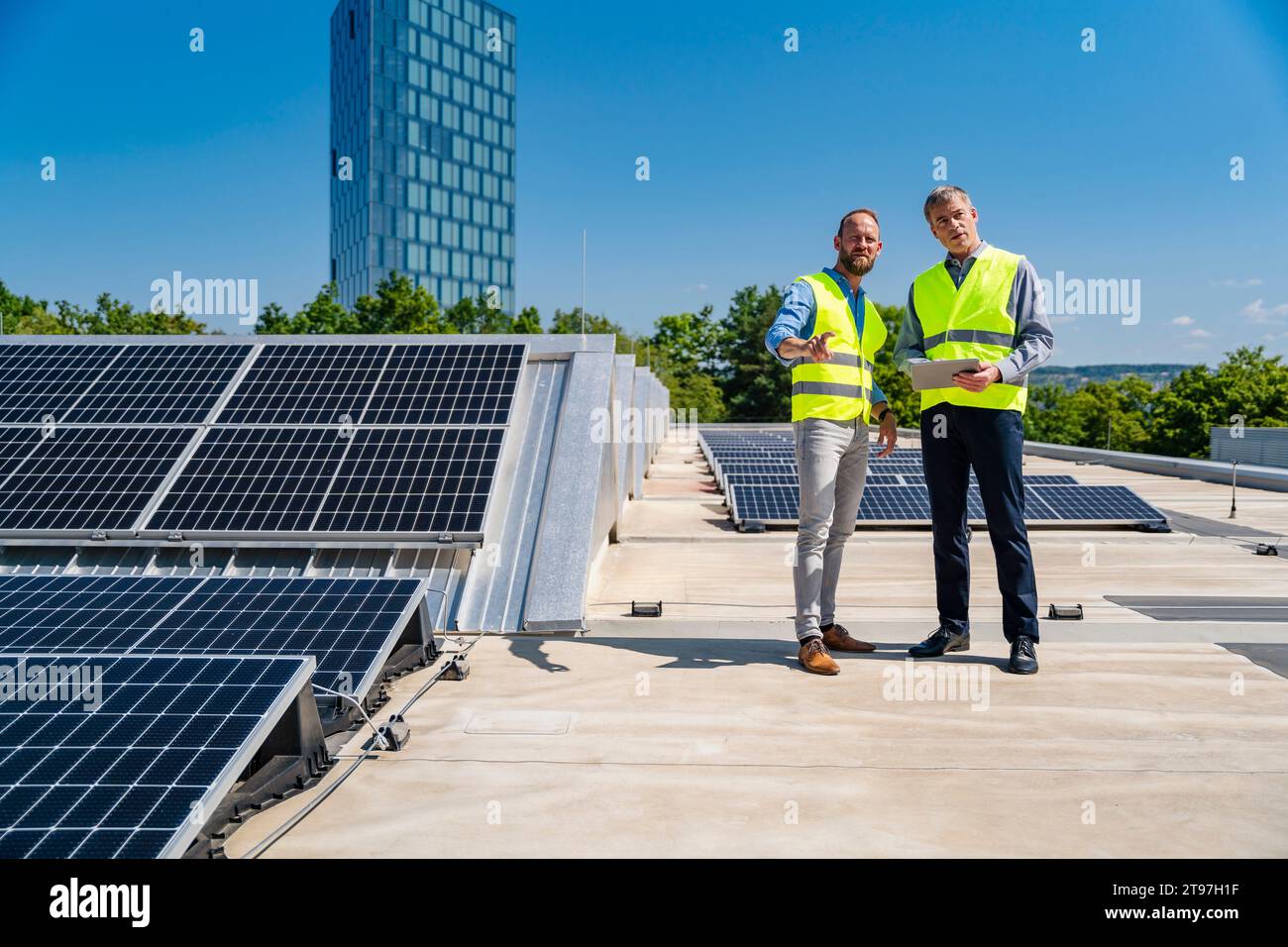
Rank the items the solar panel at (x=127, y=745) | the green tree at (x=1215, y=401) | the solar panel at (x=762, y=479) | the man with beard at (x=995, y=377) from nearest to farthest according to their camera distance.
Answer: the solar panel at (x=127, y=745) < the man with beard at (x=995, y=377) < the solar panel at (x=762, y=479) < the green tree at (x=1215, y=401)

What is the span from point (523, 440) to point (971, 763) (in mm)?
4954

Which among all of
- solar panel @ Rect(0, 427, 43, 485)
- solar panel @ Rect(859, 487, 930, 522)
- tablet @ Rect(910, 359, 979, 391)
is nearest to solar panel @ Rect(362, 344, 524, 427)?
solar panel @ Rect(0, 427, 43, 485)

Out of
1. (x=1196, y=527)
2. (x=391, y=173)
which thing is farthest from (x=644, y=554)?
(x=391, y=173)

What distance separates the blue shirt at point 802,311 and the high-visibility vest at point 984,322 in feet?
1.55

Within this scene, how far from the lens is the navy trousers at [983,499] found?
Result: 5.04m

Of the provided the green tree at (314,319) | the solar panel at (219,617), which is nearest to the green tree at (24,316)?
the green tree at (314,319)

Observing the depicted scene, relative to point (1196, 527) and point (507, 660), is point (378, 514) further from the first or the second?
point (1196, 527)

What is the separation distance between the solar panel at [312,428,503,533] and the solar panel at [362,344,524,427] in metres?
0.23

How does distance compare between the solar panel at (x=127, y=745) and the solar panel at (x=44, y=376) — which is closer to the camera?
the solar panel at (x=127, y=745)

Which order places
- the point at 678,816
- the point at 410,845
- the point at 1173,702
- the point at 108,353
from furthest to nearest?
1. the point at 108,353
2. the point at 1173,702
3. the point at 678,816
4. the point at 410,845

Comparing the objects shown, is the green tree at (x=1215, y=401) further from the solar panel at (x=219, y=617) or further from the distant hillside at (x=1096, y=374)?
the solar panel at (x=219, y=617)

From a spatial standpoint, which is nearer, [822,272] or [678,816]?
[678,816]

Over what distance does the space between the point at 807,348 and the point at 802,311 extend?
33 centimetres

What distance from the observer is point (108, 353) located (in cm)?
891
